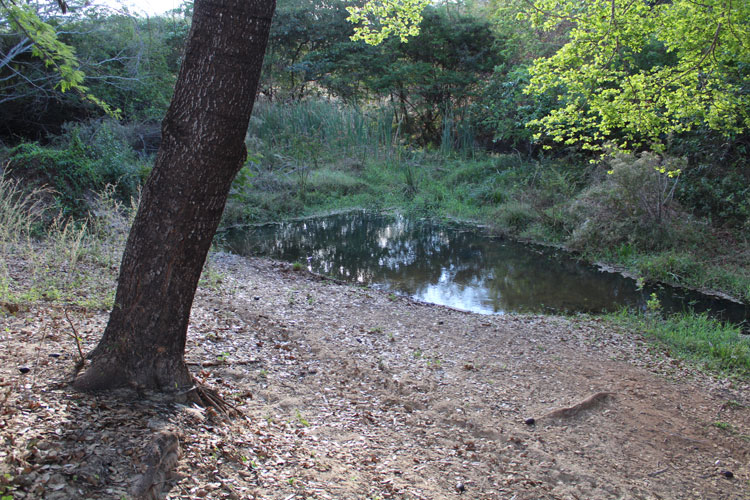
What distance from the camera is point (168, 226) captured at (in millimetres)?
2512

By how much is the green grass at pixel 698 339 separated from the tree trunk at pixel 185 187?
16.7 ft

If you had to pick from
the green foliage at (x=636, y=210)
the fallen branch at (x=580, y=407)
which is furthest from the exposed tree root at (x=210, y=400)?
the green foliage at (x=636, y=210)

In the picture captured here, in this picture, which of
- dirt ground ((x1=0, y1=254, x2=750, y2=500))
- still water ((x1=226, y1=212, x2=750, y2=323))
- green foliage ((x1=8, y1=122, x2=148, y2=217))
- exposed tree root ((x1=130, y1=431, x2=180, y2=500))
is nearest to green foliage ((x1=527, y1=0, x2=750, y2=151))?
dirt ground ((x1=0, y1=254, x2=750, y2=500))

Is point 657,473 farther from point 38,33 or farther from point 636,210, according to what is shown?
point 636,210

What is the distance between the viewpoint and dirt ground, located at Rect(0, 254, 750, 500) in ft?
7.48

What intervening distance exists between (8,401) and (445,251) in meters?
9.40

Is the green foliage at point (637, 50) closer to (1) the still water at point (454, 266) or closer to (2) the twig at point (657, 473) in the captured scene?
(1) the still water at point (454, 266)

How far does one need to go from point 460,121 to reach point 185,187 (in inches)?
705

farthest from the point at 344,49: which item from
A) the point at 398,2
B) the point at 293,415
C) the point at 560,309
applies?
the point at 293,415

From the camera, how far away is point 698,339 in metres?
5.76

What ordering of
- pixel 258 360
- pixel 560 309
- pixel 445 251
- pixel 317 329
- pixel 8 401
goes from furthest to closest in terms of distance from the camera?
pixel 445 251
pixel 560 309
pixel 317 329
pixel 258 360
pixel 8 401

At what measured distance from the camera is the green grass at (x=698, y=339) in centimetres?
520

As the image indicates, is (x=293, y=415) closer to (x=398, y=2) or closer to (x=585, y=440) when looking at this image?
(x=585, y=440)

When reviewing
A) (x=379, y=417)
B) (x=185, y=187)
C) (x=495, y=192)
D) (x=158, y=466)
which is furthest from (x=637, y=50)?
(x=495, y=192)
